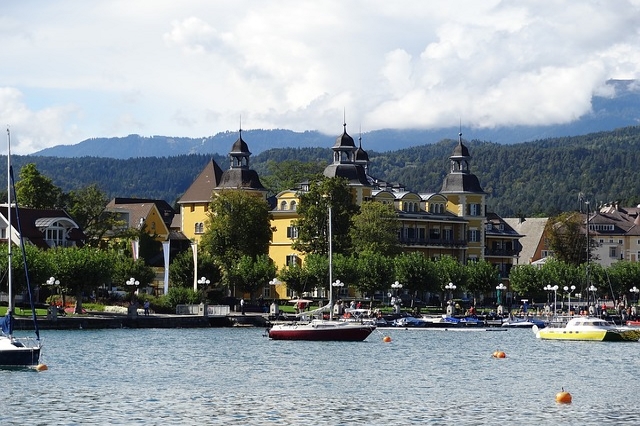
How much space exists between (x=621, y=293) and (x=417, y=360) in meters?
70.7

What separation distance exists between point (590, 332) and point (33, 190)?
2457 inches

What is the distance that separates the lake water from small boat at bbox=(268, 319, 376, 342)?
26.6 inches

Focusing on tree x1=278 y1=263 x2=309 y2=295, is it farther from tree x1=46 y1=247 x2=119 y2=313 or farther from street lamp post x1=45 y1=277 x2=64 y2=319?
tree x1=46 y1=247 x2=119 y2=313

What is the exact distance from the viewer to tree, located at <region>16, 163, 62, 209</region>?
5167 inches

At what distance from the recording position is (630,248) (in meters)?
179

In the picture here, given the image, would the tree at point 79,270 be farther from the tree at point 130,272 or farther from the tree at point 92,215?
the tree at point 92,215

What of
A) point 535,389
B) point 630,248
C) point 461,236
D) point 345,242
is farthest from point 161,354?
point 630,248

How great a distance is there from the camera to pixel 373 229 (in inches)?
4985

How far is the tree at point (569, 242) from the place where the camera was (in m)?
151

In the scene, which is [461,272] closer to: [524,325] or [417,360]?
[524,325]

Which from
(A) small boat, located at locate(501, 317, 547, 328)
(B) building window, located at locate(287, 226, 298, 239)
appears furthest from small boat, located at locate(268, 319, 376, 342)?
(B) building window, located at locate(287, 226, 298, 239)

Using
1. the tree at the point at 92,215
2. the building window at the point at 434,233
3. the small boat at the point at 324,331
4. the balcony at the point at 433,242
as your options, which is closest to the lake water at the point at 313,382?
the small boat at the point at 324,331

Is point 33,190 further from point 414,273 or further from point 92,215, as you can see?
point 414,273

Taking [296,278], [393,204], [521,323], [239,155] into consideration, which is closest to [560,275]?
[393,204]
